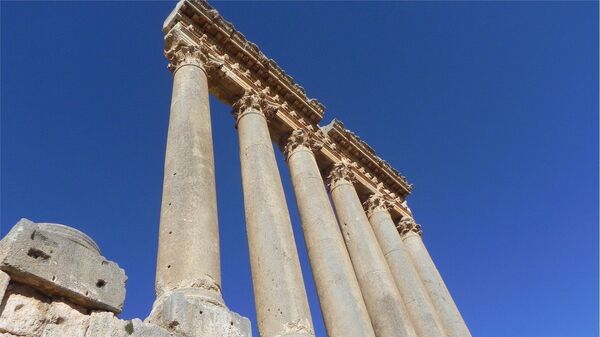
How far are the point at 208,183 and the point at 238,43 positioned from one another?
8.92 metres

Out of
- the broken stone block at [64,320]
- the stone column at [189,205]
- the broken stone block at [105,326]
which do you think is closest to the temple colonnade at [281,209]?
the stone column at [189,205]

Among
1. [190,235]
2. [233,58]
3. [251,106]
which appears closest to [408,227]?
[251,106]

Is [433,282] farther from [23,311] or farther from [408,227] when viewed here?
[23,311]

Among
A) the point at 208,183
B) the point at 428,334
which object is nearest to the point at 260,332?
the point at 208,183

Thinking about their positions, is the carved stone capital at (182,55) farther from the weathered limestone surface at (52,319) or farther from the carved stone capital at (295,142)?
the weathered limestone surface at (52,319)

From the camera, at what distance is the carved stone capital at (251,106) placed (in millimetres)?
15992

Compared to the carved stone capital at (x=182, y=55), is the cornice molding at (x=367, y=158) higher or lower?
higher

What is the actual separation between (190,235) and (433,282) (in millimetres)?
14237

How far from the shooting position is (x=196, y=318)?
675 centimetres

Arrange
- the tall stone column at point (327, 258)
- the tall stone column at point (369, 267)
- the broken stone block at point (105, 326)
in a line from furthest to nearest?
the tall stone column at point (369, 267)
the tall stone column at point (327, 258)
the broken stone block at point (105, 326)

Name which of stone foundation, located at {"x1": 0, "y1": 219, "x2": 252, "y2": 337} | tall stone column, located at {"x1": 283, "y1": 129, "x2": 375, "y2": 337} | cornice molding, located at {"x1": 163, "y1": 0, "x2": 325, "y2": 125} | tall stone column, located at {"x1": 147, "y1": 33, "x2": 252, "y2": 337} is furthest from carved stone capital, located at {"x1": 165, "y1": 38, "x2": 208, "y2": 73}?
stone foundation, located at {"x1": 0, "y1": 219, "x2": 252, "y2": 337}

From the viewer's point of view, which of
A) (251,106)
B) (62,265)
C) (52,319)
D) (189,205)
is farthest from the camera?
(251,106)

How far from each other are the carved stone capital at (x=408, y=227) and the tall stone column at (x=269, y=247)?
11507 mm

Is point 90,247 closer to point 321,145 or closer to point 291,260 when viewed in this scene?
point 291,260
